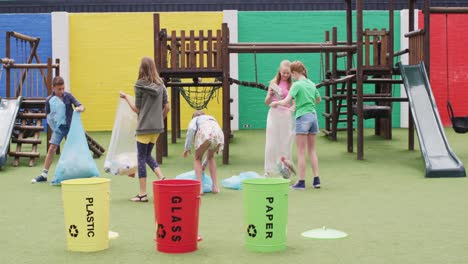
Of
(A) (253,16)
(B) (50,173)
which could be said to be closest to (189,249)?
(B) (50,173)

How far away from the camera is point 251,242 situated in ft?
17.2

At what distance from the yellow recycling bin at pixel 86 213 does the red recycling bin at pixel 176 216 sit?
1.34ft

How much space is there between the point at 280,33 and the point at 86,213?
14.9 meters

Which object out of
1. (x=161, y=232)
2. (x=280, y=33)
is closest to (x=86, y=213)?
(x=161, y=232)

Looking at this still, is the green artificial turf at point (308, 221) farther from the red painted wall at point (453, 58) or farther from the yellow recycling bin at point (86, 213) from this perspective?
the red painted wall at point (453, 58)

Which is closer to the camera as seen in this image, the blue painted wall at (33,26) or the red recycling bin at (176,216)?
the red recycling bin at (176,216)

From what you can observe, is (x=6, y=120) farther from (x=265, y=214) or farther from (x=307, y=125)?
(x=265, y=214)

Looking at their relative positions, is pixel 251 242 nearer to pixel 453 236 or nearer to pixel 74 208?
pixel 74 208

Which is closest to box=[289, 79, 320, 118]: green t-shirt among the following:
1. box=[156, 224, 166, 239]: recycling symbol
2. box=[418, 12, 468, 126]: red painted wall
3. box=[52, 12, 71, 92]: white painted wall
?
box=[156, 224, 166, 239]: recycling symbol

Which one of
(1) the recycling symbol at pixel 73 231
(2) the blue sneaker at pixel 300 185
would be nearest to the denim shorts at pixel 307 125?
(2) the blue sneaker at pixel 300 185

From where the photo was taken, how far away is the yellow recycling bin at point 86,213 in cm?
518

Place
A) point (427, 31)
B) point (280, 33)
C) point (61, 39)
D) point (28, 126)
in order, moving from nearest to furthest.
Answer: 1. point (427, 31)
2. point (28, 126)
3. point (61, 39)
4. point (280, 33)

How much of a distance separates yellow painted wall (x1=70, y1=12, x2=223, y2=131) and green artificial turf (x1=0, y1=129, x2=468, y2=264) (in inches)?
324

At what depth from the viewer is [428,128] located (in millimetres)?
10969
